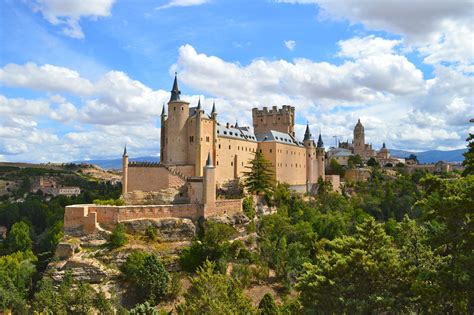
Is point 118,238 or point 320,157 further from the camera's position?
point 320,157

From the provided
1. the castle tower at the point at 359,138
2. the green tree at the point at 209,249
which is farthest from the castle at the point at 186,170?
the castle tower at the point at 359,138

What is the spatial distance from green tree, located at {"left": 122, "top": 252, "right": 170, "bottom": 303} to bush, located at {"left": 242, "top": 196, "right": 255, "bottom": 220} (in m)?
14.9

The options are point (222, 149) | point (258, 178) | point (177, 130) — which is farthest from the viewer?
point (258, 178)

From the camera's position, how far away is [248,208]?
5600 cm

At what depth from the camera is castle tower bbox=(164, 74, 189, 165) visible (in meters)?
55.2

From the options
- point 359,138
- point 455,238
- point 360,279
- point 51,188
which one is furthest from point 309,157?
point 51,188

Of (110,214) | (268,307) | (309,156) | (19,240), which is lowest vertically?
(268,307)

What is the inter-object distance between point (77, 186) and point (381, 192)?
300 ft

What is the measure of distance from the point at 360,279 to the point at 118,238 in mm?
27322

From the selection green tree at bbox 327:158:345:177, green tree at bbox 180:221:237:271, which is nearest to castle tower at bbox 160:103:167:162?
green tree at bbox 180:221:237:271

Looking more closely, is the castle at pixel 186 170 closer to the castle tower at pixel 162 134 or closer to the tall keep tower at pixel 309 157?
the castle tower at pixel 162 134

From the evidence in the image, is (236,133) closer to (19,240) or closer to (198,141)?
(198,141)

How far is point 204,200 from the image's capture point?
164 ft

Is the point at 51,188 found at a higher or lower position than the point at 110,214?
higher
